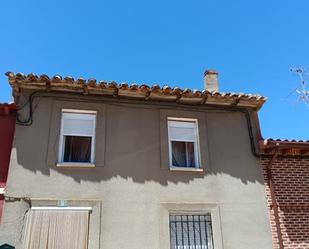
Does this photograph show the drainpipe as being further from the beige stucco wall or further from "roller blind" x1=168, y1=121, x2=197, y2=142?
"roller blind" x1=168, y1=121, x2=197, y2=142

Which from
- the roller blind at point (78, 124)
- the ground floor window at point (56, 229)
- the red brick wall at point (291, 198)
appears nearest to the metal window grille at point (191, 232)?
the red brick wall at point (291, 198)

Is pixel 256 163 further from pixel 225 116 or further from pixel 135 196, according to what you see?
pixel 135 196

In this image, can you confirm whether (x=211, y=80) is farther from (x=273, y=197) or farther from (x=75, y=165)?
(x=75, y=165)

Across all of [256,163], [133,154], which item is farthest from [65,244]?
[256,163]

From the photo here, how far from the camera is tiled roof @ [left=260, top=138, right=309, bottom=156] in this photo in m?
9.44

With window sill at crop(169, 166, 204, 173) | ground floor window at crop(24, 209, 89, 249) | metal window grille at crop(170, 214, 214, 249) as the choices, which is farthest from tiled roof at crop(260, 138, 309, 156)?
ground floor window at crop(24, 209, 89, 249)

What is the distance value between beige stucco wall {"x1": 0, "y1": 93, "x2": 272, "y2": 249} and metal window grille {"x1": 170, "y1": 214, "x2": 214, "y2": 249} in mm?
247

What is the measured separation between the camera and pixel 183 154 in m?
9.58

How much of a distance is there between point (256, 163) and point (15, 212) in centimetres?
647

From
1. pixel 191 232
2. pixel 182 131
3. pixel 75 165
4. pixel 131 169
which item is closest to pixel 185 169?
pixel 182 131

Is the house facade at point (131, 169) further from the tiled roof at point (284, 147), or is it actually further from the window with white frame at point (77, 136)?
the tiled roof at point (284, 147)

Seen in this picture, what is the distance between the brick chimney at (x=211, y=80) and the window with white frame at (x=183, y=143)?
194 centimetres

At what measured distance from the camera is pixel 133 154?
29.3 feet

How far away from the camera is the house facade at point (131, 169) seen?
7.93 m
